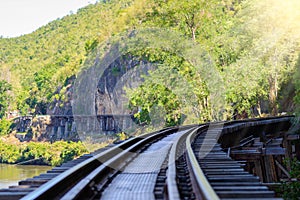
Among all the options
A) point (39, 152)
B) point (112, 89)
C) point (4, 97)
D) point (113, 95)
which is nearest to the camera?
point (112, 89)

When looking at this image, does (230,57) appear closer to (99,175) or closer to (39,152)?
(99,175)

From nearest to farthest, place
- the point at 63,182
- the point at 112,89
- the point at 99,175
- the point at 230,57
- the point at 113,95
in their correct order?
the point at 63,182 < the point at 99,175 < the point at 230,57 < the point at 112,89 < the point at 113,95

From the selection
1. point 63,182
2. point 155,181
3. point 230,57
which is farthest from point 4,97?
point 63,182

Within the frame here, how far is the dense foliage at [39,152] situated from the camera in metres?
64.9

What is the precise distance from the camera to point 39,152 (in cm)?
7306

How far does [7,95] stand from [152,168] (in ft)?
391

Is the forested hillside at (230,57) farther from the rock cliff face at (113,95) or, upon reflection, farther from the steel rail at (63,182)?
the rock cliff face at (113,95)

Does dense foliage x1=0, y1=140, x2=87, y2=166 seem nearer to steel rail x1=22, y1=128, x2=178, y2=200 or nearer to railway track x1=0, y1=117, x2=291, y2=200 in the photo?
railway track x1=0, y1=117, x2=291, y2=200

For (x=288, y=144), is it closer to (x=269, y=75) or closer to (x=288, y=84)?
(x=269, y=75)

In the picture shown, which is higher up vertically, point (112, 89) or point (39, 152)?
point (112, 89)

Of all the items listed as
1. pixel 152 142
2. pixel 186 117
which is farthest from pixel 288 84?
pixel 152 142

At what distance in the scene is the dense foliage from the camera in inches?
2554

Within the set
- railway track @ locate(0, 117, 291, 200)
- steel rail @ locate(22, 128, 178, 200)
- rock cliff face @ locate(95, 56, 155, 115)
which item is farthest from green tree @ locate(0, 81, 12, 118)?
steel rail @ locate(22, 128, 178, 200)

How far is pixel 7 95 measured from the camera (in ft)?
390
